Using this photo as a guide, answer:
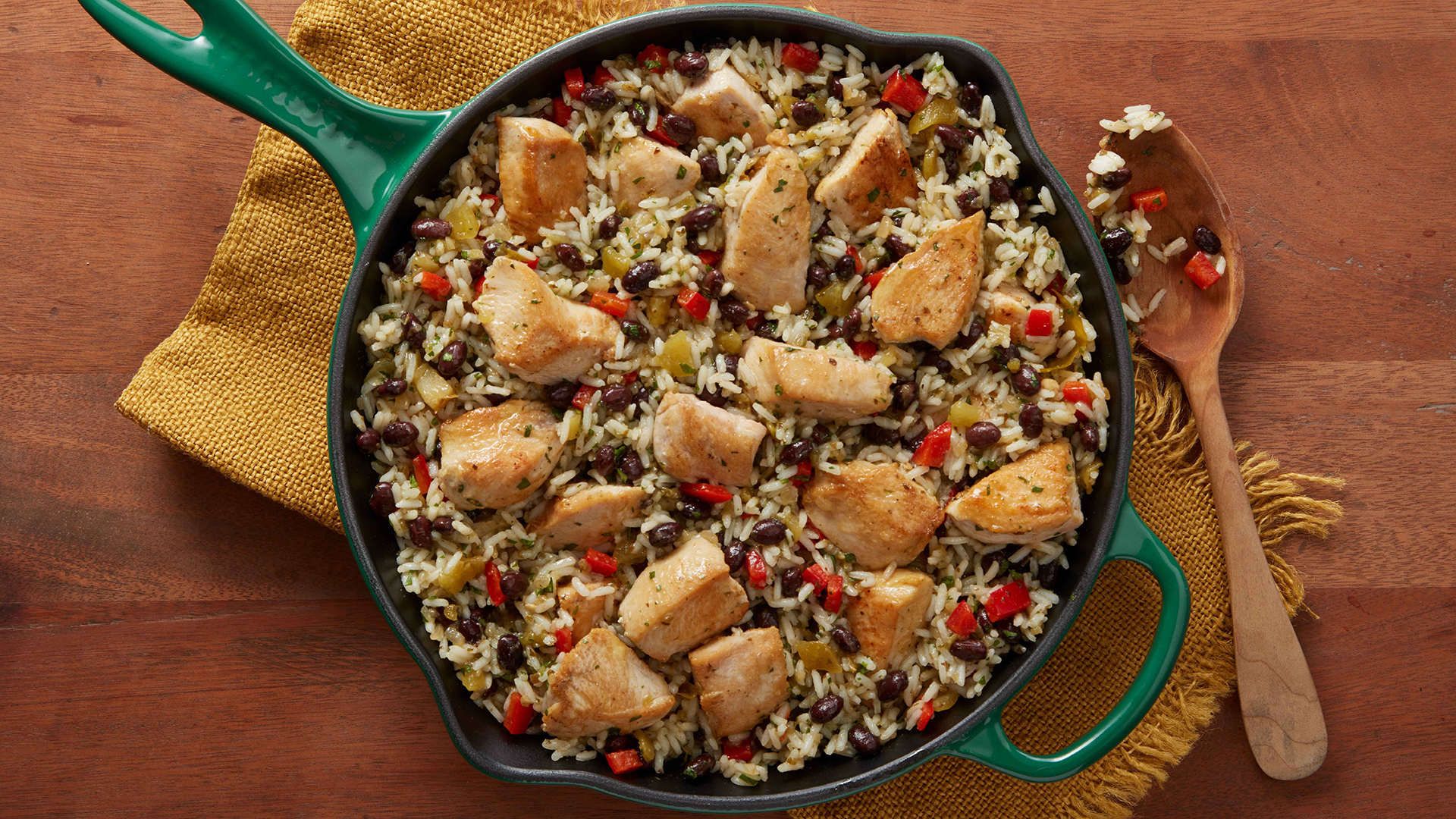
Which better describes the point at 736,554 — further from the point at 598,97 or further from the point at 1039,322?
the point at 598,97

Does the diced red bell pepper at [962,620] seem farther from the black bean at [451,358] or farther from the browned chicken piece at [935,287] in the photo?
the black bean at [451,358]

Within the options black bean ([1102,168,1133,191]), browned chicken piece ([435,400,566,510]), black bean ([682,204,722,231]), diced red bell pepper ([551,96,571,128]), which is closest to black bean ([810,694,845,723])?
browned chicken piece ([435,400,566,510])

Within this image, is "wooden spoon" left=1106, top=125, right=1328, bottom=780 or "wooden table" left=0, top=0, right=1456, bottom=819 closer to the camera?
"wooden spoon" left=1106, top=125, right=1328, bottom=780

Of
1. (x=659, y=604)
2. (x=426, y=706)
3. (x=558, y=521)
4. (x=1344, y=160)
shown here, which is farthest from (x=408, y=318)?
(x=1344, y=160)

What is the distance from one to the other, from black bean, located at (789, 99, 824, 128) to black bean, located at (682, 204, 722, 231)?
534mm

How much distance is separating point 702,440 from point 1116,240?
83.8 inches

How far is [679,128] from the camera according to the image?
3.74 metres

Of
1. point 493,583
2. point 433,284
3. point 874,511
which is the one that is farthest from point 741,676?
point 433,284

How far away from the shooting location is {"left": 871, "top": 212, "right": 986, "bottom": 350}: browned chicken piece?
3.61m

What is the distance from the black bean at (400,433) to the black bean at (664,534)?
3.53 feet

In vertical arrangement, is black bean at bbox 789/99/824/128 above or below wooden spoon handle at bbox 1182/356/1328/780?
above

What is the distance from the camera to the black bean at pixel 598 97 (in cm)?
369

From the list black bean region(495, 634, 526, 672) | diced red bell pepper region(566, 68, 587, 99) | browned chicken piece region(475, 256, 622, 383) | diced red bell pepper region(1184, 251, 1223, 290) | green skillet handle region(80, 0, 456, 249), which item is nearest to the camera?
green skillet handle region(80, 0, 456, 249)

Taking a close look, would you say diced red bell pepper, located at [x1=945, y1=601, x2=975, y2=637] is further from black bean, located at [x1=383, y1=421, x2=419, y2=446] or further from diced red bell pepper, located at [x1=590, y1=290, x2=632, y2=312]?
black bean, located at [x1=383, y1=421, x2=419, y2=446]
